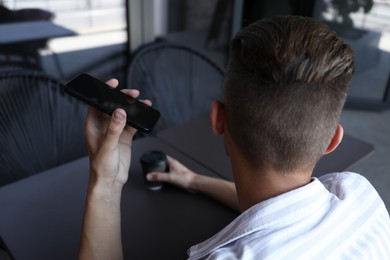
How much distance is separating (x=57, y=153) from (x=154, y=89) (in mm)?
708

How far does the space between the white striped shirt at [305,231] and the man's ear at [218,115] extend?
0.21m

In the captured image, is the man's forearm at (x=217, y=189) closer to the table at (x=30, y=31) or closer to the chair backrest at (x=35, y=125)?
the chair backrest at (x=35, y=125)

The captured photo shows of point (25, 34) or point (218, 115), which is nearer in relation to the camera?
point (218, 115)

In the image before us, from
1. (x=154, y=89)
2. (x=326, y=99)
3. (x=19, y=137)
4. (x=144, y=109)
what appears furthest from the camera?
(x=154, y=89)

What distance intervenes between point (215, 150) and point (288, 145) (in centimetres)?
74

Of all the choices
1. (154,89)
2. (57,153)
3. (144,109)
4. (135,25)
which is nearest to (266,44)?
(144,109)

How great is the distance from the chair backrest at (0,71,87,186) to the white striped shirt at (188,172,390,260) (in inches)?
43.5

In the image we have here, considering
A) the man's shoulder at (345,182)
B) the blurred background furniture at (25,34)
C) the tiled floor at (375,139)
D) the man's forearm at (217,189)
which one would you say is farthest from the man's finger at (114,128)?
the tiled floor at (375,139)

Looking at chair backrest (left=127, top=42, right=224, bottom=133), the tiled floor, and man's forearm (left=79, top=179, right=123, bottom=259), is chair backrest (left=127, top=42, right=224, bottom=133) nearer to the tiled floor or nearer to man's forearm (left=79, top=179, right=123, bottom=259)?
the tiled floor

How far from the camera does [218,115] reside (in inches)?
33.3

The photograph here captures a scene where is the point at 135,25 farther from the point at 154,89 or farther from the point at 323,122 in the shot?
the point at 323,122

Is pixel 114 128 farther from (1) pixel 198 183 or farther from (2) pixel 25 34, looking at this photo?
(2) pixel 25 34

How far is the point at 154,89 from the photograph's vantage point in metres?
2.20

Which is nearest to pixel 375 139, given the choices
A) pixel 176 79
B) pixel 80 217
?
pixel 176 79
